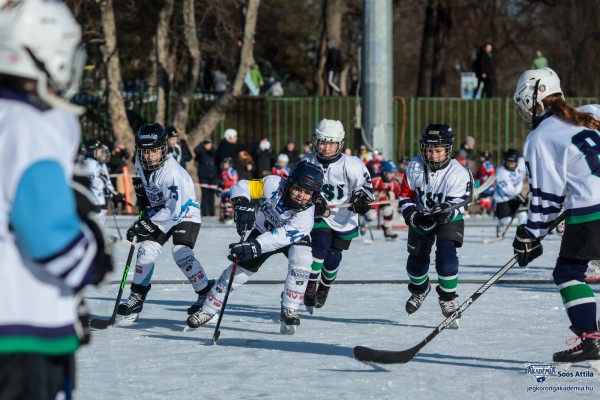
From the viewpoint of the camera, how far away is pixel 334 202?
27.8ft

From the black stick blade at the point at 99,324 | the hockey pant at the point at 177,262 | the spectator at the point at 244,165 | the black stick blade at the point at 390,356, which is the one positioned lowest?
the spectator at the point at 244,165

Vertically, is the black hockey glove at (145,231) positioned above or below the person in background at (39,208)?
below

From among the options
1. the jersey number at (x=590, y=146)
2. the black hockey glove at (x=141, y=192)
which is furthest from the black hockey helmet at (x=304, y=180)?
the jersey number at (x=590, y=146)

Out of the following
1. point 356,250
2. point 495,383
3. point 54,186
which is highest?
point 54,186

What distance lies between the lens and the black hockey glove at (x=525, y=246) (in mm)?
5516

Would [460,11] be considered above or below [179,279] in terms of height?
above

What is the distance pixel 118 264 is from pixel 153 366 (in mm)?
5461

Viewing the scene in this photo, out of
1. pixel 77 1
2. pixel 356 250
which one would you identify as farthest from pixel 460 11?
pixel 356 250

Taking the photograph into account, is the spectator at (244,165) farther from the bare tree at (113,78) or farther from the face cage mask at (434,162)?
the face cage mask at (434,162)

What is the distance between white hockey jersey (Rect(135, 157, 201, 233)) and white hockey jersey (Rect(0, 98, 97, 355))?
180 inches

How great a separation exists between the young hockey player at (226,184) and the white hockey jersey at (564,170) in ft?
42.0

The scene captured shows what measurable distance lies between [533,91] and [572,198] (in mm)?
601

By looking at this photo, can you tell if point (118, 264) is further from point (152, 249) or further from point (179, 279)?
point (152, 249)

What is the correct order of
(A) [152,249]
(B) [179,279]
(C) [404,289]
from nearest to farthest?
→ (A) [152,249], (C) [404,289], (B) [179,279]
